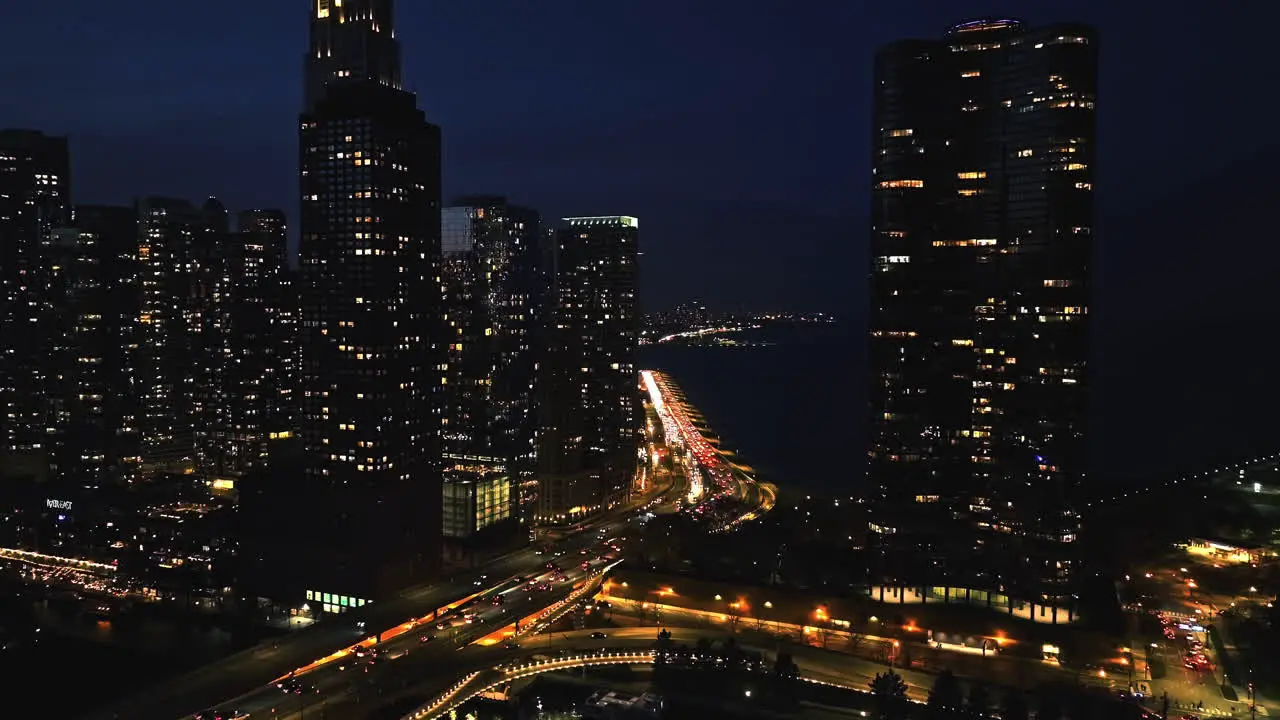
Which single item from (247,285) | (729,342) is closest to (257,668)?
(247,285)

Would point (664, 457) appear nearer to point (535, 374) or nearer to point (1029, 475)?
point (535, 374)

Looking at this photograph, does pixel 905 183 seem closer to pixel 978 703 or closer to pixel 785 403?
pixel 978 703

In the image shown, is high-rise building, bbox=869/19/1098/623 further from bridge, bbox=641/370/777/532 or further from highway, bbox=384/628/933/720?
bridge, bbox=641/370/777/532

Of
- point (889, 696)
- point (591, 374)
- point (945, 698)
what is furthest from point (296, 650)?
point (591, 374)

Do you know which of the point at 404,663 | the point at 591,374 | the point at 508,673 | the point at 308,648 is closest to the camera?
the point at 508,673

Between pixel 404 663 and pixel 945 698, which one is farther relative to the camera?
pixel 404 663

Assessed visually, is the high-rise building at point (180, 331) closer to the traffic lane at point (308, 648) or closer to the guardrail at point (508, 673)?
the traffic lane at point (308, 648)

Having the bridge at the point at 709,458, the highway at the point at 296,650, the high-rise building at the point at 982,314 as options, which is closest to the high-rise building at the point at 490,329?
the bridge at the point at 709,458

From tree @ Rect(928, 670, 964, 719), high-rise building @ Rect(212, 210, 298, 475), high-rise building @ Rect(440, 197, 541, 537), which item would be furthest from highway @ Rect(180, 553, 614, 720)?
high-rise building @ Rect(212, 210, 298, 475)
